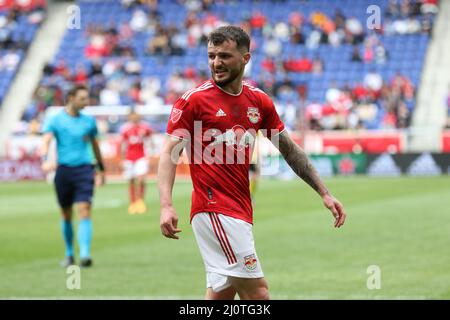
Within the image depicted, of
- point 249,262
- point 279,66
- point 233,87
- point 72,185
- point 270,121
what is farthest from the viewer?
point 279,66

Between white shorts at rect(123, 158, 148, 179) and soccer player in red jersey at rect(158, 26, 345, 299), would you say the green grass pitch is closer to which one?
white shorts at rect(123, 158, 148, 179)

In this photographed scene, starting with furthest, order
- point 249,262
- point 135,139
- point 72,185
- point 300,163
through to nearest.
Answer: point 135,139
point 72,185
point 300,163
point 249,262

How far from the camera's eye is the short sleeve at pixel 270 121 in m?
6.87

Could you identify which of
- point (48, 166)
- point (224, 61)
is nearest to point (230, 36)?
point (224, 61)

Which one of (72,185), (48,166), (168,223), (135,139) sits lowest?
(135,139)

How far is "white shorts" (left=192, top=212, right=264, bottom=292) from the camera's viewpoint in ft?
21.2

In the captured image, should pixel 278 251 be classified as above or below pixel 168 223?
below

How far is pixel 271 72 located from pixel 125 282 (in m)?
30.2

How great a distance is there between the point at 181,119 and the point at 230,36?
2.09 feet

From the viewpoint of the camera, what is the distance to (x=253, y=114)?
6715 mm

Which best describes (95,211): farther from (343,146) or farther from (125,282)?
(343,146)

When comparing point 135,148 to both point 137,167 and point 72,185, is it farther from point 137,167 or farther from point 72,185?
point 72,185

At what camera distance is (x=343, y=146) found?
118 ft

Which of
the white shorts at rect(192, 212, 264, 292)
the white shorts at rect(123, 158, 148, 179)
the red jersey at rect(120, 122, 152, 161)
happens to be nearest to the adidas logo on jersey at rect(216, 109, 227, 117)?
the white shorts at rect(192, 212, 264, 292)
